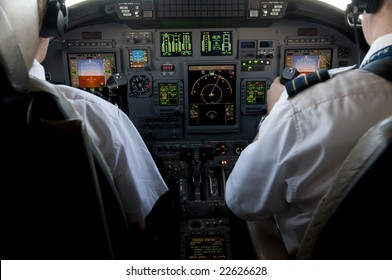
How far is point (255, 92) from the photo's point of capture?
9.67ft

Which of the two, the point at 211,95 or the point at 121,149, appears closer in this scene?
the point at 121,149

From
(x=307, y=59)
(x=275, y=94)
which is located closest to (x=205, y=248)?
(x=275, y=94)

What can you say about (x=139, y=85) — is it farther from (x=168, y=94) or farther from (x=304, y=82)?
(x=304, y=82)

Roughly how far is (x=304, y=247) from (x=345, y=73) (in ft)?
1.79

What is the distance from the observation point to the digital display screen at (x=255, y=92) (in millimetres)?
2934

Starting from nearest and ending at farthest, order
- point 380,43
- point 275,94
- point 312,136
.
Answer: point 312,136 → point 380,43 → point 275,94

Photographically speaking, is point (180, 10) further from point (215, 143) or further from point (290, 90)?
point (290, 90)

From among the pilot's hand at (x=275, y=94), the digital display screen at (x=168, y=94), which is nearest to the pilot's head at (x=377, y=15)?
the pilot's hand at (x=275, y=94)

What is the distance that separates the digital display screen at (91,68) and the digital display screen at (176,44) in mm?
358

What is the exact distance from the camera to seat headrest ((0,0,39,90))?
726mm

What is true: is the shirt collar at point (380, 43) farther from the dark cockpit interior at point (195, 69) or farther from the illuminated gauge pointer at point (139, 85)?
the illuminated gauge pointer at point (139, 85)

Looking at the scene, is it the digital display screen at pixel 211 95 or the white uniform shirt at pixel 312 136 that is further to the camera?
the digital display screen at pixel 211 95

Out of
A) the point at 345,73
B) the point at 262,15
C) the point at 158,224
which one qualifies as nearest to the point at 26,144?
the point at 345,73

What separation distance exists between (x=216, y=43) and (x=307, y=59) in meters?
0.65
